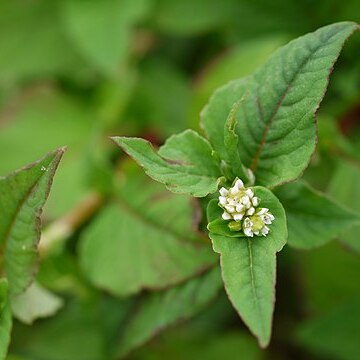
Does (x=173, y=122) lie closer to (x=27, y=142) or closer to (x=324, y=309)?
(x=27, y=142)

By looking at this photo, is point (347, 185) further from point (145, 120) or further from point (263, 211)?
point (145, 120)

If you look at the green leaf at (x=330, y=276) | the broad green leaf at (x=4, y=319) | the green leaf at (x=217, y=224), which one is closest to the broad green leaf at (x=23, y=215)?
the broad green leaf at (x=4, y=319)

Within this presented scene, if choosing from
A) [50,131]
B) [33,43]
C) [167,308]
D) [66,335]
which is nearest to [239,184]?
[167,308]

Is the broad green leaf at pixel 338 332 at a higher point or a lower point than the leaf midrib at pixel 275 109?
lower

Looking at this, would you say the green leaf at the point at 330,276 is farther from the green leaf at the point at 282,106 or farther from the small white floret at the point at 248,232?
the small white floret at the point at 248,232

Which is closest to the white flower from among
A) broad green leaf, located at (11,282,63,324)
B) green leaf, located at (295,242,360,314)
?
broad green leaf, located at (11,282,63,324)

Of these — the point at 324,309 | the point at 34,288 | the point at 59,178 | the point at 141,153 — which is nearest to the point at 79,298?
the point at 59,178
